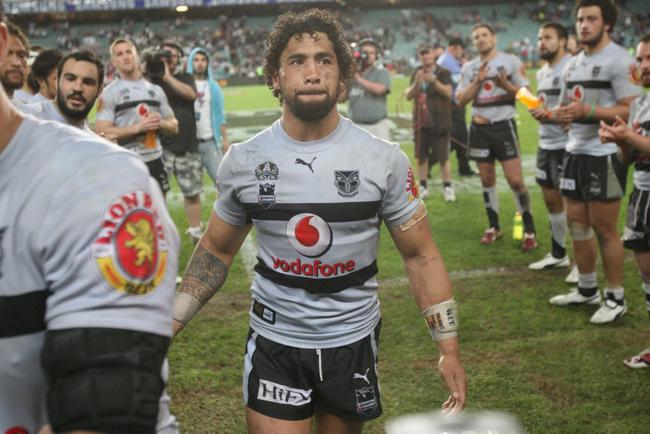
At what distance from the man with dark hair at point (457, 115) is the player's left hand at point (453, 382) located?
10071 millimetres

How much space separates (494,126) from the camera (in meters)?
8.32

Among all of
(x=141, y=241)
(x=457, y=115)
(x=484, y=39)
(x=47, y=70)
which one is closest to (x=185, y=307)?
(x=141, y=241)

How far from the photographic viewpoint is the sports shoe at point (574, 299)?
6160 millimetres

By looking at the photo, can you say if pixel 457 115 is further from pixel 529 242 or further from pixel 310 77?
pixel 310 77

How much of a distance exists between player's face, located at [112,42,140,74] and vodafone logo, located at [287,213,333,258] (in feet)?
16.9

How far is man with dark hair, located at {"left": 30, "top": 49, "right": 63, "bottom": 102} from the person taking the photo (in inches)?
239

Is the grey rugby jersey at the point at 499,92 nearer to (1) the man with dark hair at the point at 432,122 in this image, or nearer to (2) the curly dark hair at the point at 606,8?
(1) the man with dark hair at the point at 432,122

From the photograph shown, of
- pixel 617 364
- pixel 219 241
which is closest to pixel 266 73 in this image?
pixel 219 241

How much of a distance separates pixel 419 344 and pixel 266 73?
3.06 meters

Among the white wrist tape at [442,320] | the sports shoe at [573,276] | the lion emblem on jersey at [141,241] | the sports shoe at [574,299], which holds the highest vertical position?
the lion emblem on jersey at [141,241]

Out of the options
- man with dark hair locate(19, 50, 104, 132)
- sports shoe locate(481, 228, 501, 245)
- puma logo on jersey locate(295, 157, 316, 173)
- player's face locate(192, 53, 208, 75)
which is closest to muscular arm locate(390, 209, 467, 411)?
puma logo on jersey locate(295, 157, 316, 173)

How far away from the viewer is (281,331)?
2.80m

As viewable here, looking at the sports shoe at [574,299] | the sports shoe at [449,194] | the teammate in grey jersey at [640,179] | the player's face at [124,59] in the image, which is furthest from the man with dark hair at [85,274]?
the sports shoe at [449,194]

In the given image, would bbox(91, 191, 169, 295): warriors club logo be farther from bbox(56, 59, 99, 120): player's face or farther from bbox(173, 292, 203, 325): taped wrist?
bbox(56, 59, 99, 120): player's face
